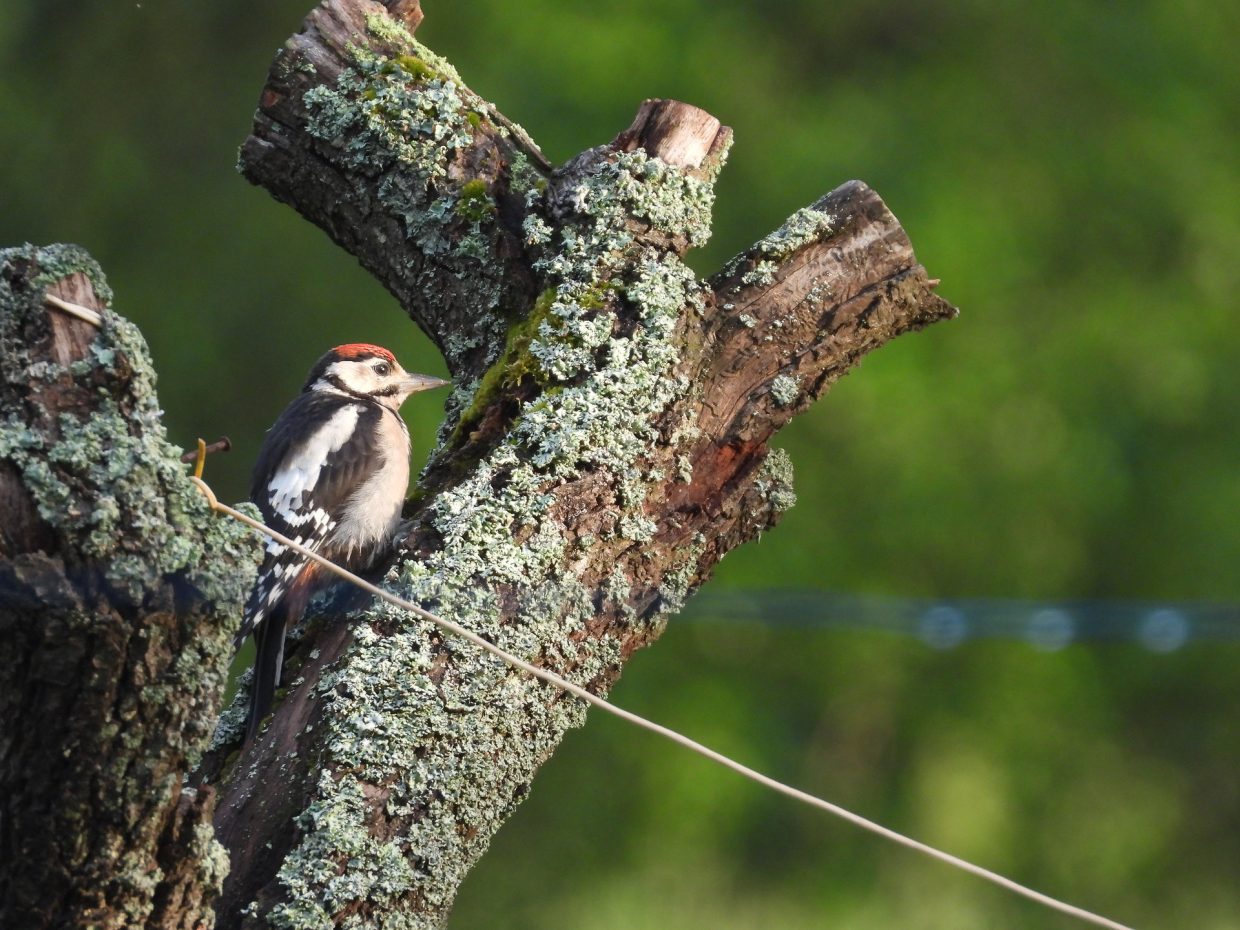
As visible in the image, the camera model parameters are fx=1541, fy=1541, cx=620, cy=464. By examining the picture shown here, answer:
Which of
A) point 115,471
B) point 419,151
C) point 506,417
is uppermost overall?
point 419,151

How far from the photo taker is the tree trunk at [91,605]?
1297mm

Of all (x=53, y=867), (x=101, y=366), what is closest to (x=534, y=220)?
(x=101, y=366)

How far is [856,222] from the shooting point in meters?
2.35

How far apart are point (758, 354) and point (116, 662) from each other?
1193mm

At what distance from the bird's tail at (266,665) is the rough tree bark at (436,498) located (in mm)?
60

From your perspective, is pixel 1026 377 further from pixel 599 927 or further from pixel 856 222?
pixel 856 222

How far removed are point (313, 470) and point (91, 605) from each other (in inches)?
81.6

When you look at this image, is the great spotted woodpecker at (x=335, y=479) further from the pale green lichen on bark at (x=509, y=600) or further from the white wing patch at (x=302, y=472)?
the pale green lichen on bark at (x=509, y=600)

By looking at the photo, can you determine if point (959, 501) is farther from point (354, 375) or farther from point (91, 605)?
point (91, 605)

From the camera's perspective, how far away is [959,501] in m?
6.25

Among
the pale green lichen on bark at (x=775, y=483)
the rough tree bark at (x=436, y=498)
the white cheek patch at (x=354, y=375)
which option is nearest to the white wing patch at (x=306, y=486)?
the white cheek patch at (x=354, y=375)

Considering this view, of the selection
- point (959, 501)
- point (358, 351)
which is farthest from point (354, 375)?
point (959, 501)

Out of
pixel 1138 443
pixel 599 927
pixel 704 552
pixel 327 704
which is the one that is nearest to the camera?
pixel 327 704

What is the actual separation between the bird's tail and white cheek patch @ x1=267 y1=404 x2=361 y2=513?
59cm
